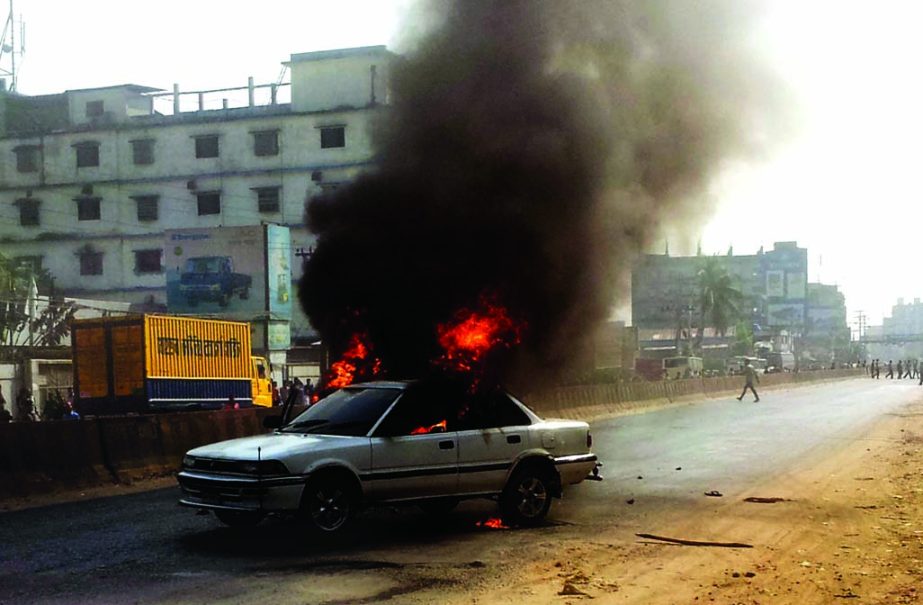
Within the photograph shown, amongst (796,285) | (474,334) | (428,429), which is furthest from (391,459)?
(796,285)

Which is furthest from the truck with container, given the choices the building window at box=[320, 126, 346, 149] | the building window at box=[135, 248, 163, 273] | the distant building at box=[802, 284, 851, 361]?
the distant building at box=[802, 284, 851, 361]

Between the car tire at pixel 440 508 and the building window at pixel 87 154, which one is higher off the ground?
the building window at pixel 87 154

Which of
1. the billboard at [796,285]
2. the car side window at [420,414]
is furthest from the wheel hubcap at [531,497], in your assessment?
the billboard at [796,285]

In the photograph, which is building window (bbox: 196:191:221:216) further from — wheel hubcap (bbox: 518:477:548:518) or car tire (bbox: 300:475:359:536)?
car tire (bbox: 300:475:359:536)

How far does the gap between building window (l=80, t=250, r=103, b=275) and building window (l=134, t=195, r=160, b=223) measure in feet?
11.9

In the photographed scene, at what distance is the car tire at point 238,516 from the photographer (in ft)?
29.5

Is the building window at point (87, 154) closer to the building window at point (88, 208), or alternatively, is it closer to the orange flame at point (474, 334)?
the building window at point (88, 208)

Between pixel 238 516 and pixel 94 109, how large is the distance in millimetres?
57719

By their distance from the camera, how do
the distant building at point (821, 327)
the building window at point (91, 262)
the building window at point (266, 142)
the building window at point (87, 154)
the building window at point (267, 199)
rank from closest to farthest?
1. the building window at point (266, 142)
2. the building window at point (267, 199)
3. the building window at point (87, 154)
4. the building window at point (91, 262)
5. the distant building at point (821, 327)

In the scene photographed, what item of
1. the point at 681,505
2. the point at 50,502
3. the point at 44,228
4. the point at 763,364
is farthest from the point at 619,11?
the point at 763,364

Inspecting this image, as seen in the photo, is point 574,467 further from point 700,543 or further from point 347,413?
point 347,413

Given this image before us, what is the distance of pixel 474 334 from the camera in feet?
42.8

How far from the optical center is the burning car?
911 cm

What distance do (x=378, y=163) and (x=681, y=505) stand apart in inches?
270
